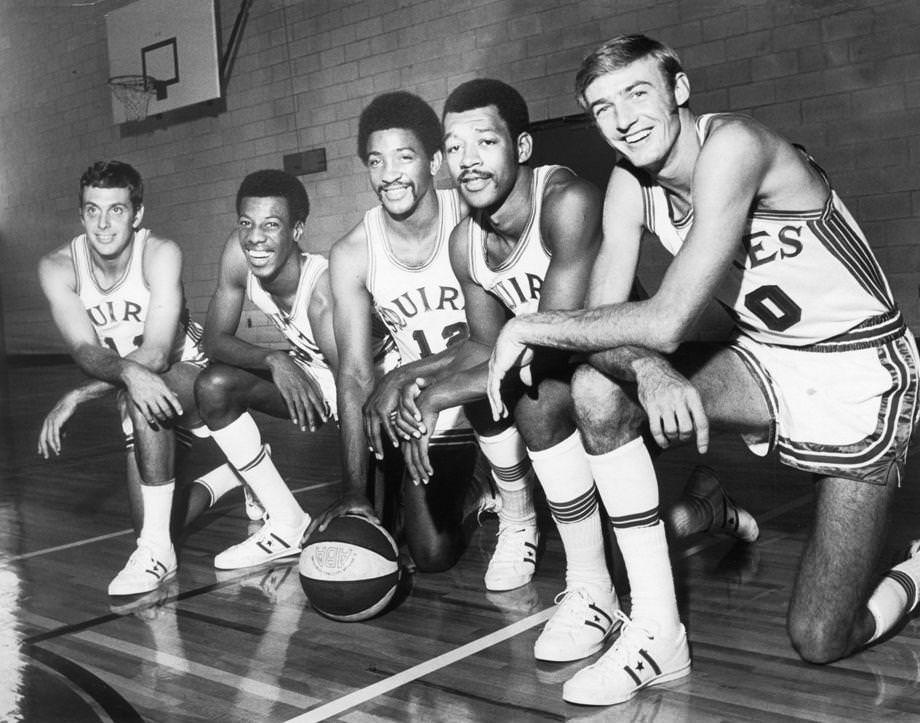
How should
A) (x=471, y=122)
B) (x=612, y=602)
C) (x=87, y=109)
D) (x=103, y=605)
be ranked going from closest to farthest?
(x=612, y=602) → (x=471, y=122) → (x=103, y=605) → (x=87, y=109)

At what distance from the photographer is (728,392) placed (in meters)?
2.16

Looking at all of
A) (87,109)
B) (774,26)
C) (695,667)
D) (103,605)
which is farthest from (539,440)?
(87,109)

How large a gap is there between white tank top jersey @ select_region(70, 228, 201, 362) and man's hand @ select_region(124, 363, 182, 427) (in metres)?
0.36

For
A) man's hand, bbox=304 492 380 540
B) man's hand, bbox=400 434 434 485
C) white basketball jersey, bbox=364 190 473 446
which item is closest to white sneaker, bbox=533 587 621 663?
man's hand, bbox=400 434 434 485

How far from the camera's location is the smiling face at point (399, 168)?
304 centimetres

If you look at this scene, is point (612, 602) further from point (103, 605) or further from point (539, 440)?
point (103, 605)

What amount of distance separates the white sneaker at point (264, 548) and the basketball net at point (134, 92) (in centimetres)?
423

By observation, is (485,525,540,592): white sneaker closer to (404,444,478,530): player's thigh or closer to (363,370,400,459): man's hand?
(404,444,478,530): player's thigh

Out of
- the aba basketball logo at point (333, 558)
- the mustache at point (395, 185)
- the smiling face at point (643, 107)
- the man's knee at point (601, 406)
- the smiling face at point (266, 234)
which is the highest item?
the smiling face at point (643, 107)

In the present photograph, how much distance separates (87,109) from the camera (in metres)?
6.20

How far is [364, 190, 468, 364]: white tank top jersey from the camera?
304cm

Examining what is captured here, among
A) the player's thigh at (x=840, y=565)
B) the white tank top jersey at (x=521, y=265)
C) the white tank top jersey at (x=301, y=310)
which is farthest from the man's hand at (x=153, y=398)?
the player's thigh at (x=840, y=565)

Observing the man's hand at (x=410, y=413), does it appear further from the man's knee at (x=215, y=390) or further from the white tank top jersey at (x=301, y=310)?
the white tank top jersey at (x=301, y=310)

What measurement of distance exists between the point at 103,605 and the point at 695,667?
172 centimetres
